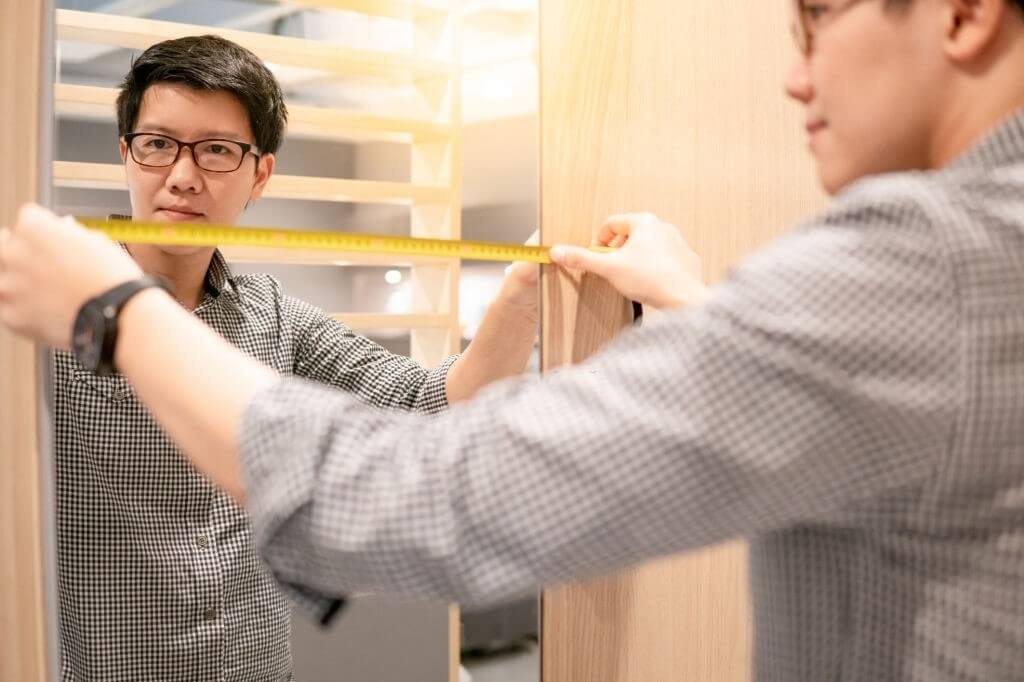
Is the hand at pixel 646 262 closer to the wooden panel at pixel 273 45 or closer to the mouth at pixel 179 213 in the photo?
the wooden panel at pixel 273 45

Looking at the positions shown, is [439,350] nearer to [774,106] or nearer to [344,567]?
[774,106]

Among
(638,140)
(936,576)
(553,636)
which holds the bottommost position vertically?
(553,636)

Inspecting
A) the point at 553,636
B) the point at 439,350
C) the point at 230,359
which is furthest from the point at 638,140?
the point at 230,359

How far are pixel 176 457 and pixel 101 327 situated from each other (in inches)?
19.0

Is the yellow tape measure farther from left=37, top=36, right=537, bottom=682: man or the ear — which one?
the ear

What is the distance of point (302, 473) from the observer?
0.65m

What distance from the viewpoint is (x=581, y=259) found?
4.20 feet

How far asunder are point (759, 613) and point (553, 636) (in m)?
0.70

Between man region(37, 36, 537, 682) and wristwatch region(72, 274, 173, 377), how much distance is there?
387mm

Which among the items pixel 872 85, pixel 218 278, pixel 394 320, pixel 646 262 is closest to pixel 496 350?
pixel 394 320

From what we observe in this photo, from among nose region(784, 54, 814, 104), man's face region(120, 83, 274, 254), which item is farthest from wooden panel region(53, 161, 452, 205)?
nose region(784, 54, 814, 104)

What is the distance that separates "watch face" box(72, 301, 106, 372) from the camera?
71 centimetres

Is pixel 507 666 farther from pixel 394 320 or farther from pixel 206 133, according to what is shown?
pixel 206 133

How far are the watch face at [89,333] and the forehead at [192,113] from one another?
468 millimetres
